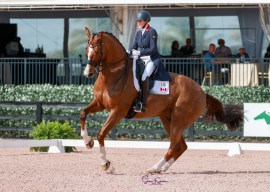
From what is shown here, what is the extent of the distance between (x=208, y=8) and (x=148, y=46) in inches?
456

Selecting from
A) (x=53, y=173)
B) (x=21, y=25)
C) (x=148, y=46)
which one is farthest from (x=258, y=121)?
(x=21, y=25)

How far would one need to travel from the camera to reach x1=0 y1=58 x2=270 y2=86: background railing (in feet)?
81.2

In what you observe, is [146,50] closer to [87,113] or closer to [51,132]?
[87,113]

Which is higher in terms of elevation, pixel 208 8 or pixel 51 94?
pixel 208 8

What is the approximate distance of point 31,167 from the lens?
15.0 m

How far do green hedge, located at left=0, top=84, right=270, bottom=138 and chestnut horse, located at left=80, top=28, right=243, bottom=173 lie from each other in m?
7.71

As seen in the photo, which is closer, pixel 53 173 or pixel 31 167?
pixel 53 173

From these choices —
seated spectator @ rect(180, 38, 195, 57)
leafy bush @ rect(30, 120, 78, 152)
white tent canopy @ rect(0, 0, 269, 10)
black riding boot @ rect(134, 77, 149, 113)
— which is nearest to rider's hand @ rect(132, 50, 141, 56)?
black riding boot @ rect(134, 77, 149, 113)

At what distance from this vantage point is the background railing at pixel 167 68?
81.2 feet

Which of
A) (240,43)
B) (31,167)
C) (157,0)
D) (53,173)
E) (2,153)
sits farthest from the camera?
(240,43)

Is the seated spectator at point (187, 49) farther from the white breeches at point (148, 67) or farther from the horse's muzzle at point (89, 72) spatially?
the horse's muzzle at point (89, 72)

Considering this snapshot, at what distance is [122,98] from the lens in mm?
14711

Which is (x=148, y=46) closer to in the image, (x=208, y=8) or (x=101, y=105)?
(x=101, y=105)

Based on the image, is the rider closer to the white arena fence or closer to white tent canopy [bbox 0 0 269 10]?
the white arena fence
